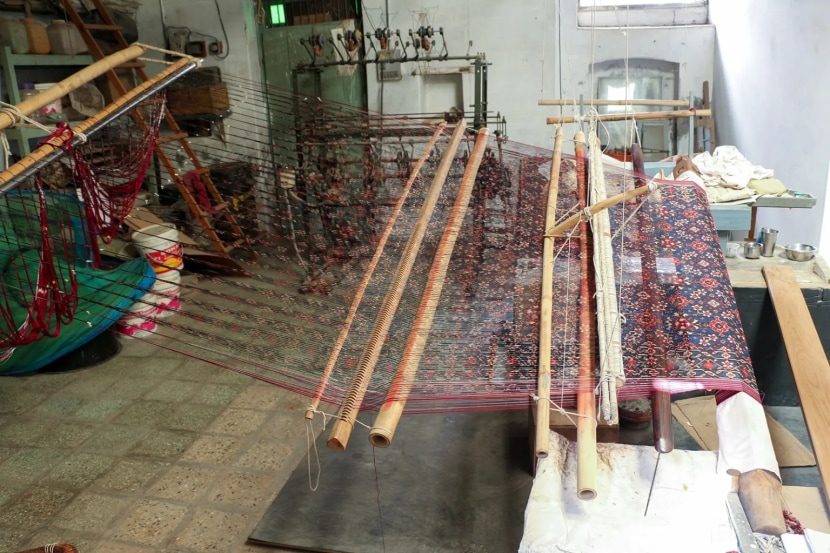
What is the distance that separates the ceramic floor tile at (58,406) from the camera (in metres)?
3.25

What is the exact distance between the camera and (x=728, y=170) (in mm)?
3936

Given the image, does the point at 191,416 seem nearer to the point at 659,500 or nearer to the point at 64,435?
the point at 64,435

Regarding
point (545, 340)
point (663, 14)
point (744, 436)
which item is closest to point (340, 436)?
point (545, 340)

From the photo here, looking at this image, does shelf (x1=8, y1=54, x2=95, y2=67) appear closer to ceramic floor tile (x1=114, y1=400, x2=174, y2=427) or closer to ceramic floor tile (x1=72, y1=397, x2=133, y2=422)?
ceramic floor tile (x1=72, y1=397, x2=133, y2=422)

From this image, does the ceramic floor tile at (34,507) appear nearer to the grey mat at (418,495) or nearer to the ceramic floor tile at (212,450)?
the ceramic floor tile at (212,450)

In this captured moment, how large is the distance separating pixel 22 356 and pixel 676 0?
6382 mm

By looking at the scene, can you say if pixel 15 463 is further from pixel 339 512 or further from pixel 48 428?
pixel 339 512

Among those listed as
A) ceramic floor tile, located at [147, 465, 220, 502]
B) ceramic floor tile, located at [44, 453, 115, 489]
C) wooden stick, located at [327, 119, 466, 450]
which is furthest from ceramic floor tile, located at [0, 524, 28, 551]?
wooden stick, located at [327, 119, 466, 450]

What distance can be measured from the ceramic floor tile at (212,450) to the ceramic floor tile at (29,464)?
0.57 meters

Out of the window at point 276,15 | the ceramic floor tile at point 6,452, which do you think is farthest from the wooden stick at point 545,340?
the window at point 276,15

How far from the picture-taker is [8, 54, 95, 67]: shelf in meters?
4.00

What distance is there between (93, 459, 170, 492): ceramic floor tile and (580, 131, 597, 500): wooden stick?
1939 millimetres

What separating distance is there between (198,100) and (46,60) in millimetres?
1193

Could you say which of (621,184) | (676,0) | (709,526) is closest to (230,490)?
(709,526)
